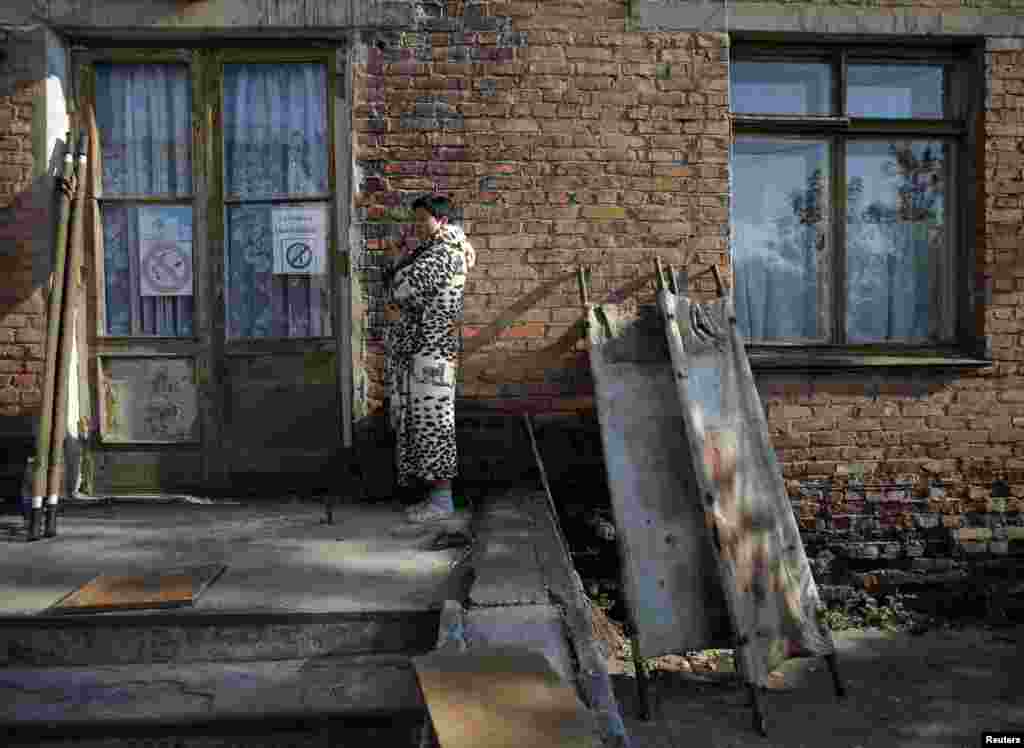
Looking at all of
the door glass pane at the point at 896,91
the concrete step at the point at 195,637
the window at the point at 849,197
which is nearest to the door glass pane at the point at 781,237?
the window at the point at 849,197

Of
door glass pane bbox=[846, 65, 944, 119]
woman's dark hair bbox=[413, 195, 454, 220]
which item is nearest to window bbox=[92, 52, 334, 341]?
woman's dark hair bbox=[413, 195, 454, 220]

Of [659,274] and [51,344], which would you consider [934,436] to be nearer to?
[659,274]

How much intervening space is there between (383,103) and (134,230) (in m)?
1.85

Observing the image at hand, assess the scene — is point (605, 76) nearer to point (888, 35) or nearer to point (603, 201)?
point (603, 201)

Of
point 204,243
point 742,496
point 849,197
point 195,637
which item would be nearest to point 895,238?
point 849,197

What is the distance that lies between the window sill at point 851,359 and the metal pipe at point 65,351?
4.06 metres

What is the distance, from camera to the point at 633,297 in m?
4.79

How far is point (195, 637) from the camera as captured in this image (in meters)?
2.66

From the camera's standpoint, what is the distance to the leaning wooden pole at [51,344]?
3779 millimetres

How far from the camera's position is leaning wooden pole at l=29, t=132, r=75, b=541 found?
149 inches

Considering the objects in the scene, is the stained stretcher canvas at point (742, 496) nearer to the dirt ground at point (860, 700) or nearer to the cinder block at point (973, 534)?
the dirt ground at point (860, 700)

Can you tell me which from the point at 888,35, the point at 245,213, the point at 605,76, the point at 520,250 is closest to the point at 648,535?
the point at 520,250

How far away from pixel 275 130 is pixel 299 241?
74 cm

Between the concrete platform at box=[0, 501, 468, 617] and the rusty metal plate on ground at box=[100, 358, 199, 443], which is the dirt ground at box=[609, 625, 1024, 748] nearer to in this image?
the concrete platform at box=[0, 501, 468, 617]
